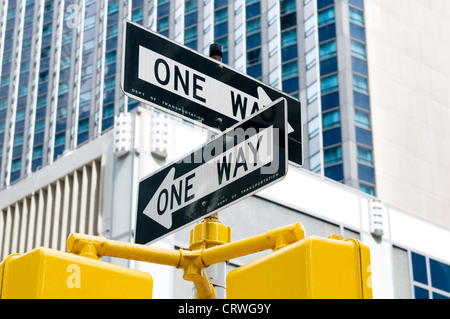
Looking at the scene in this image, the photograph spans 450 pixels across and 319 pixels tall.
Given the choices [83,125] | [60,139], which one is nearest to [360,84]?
[83,125]

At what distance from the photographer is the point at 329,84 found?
2525 inches

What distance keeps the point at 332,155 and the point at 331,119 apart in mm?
2797

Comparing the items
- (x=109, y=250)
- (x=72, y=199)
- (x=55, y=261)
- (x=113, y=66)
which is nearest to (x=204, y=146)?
(x=109, y=250)

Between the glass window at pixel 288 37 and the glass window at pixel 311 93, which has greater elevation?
the glass window at pixel 288 37

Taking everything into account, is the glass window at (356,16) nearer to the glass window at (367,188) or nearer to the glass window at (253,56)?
the glass window at (253,56)

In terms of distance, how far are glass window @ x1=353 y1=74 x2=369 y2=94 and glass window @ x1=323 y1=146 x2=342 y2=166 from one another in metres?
4.71

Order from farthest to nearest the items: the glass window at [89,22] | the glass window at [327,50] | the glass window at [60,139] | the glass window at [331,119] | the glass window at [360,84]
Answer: the glass window at [89,22] < the glass window at [60,139] < the glass window at [327,50] < the glass window at [360,84] < the glass window at [331,119]

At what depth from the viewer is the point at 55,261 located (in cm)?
309

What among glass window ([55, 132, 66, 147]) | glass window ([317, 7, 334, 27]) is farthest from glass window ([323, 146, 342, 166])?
glass window ([55, 132, 66, 147])

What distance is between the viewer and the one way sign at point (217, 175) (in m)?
4.89

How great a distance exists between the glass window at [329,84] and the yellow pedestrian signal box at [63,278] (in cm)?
6122

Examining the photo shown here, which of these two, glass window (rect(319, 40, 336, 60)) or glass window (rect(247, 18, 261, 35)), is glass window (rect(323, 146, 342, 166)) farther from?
glass window (rect(247, 18, 261, 35))

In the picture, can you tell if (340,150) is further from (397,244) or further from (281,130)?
(281,130)

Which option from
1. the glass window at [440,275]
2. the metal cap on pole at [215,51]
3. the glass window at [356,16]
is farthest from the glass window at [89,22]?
the metal cap on pole at [215,51]
